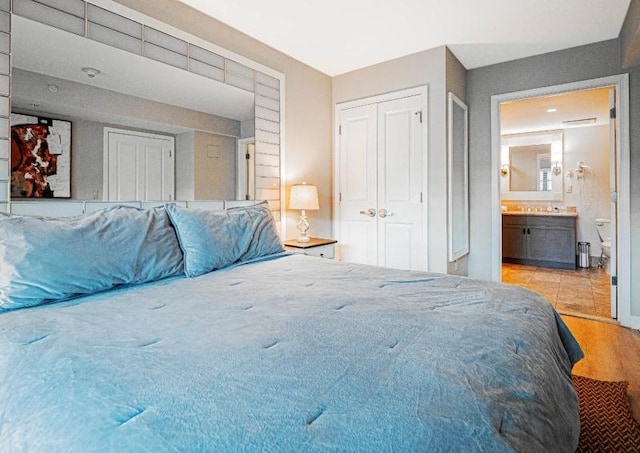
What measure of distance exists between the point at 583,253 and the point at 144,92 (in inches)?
261

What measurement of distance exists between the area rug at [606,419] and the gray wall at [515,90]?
1561mm

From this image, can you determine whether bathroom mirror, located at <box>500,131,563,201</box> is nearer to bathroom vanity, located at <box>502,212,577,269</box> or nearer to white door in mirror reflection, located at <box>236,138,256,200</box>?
bathroom vanity, located at <box>502,212,577,269</box>

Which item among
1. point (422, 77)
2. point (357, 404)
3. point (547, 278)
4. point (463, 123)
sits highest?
point (422, 77)

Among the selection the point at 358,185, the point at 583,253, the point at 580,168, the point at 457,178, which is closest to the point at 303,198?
the point at 358,185

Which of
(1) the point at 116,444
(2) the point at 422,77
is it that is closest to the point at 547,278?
(2) the point at 422,77

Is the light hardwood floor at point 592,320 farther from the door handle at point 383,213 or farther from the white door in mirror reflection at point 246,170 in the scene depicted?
the white door in mirror reflection at point 246,170

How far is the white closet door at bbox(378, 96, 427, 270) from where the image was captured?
3641 millimetres

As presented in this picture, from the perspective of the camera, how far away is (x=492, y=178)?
396cm

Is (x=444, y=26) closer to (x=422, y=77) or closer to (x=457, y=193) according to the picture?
(x=422, y=77)

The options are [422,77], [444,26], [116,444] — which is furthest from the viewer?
[422,77]

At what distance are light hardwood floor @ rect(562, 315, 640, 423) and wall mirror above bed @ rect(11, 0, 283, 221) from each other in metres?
2.72

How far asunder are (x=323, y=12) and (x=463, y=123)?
6.29 feet

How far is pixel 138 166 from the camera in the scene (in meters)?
2.34

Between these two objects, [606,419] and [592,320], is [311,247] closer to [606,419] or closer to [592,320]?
[606,419]
